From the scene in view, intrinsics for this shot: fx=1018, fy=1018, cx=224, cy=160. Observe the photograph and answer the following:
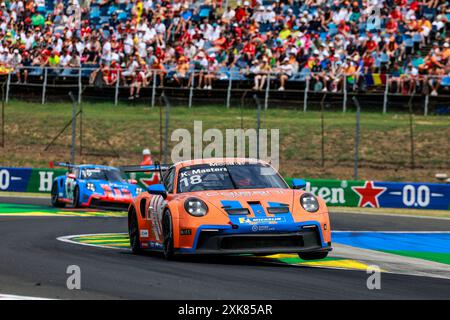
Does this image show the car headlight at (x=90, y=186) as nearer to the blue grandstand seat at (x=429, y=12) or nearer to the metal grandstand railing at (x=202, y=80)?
the metal grandstand railing at (x=202, y=80)

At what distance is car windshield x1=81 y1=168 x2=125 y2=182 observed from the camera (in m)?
22.5

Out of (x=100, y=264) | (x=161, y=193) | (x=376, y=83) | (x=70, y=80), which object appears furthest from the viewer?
(x=70, y=80)

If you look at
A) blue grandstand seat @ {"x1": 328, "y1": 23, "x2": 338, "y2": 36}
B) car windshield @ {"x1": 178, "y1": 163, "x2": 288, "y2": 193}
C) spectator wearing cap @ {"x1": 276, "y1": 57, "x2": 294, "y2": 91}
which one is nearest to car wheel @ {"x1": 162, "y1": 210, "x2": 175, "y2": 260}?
car windshield @ {"x1": 178, "y1": 163, "x2": 288, "y2": 193}

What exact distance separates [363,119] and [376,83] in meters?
1.11

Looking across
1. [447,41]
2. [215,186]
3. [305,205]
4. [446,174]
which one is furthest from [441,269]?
[447,41]

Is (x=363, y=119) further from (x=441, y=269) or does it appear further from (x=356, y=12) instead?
(x=441, y=269)

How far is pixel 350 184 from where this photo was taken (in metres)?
23.9

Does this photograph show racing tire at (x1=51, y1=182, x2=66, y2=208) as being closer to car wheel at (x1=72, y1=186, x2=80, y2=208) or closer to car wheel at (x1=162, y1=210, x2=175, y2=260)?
car wheel at (x1=72, y1=186, x2=80, y2=208)

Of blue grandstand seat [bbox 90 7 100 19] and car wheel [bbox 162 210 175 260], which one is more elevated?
blue grandstand seat [bbox 90 7 100 19]

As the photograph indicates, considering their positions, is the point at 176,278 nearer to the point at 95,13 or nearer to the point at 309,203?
the point at 309,203

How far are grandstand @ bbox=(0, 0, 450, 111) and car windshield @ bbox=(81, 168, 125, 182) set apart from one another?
26.9 ft

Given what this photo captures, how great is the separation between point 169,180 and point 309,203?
198cm

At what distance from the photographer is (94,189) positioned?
72.0ft

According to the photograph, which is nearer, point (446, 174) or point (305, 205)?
point (305, 205)
